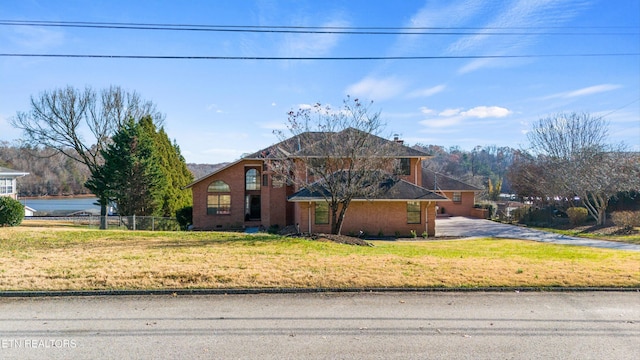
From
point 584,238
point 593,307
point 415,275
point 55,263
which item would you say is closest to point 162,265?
point 55,263

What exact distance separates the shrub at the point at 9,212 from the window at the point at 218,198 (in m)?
13.1

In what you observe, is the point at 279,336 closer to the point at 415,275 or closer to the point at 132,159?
the point at 415,275

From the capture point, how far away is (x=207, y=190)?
30094 mm

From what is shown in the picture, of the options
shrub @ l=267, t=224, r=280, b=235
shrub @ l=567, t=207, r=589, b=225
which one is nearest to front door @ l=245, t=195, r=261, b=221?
shrub @ l=267, t=224, r=280, b=235

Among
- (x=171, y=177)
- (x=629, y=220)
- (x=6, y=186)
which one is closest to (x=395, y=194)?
(x=629, y=220)

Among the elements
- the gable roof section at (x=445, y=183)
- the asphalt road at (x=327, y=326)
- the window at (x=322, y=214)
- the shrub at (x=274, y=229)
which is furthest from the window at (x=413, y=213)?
the asphalt road at (x=327, y=326)

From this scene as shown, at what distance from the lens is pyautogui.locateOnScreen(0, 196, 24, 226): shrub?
1748cm

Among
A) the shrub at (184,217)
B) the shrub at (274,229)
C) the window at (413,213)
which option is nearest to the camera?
the window at (413,213)

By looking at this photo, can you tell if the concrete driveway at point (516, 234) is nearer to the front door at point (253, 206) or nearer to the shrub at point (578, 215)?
the shrub at point (578, 215)

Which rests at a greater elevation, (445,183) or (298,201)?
(445,183)

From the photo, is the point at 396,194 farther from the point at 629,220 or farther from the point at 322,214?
the point at 629,220

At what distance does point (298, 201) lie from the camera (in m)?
23.1

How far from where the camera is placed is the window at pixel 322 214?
23.8m

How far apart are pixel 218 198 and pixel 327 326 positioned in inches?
998
